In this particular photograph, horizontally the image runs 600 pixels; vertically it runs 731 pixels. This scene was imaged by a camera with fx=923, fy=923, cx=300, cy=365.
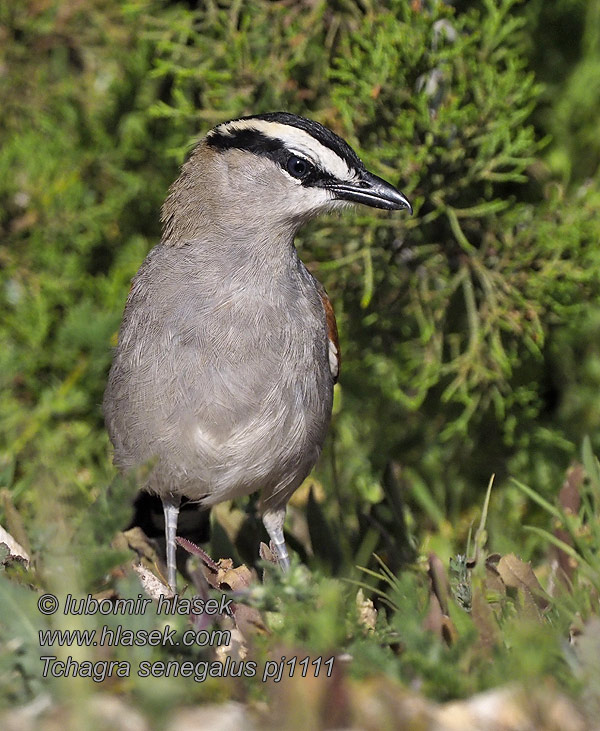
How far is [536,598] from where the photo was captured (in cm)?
279

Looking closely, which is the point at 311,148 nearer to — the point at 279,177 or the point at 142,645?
the point at 279,177

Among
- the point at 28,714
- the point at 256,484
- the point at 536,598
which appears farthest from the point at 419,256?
the point at 28,714

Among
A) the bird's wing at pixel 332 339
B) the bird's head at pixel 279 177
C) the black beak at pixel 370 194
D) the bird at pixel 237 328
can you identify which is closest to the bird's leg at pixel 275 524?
the bird at pixel 237 328

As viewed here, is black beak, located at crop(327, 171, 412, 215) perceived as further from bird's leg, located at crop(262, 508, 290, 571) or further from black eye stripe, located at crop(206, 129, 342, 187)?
bird's leg, located at crop(262, 508, 290, 571)

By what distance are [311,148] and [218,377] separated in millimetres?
885

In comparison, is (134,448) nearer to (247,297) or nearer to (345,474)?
(247,297)

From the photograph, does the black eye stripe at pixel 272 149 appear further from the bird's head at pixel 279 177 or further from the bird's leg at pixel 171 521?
the bird's leg at pixel 171 521

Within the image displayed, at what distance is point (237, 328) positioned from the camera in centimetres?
326

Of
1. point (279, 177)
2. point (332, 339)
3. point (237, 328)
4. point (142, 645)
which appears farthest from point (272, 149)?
point (142, 645)

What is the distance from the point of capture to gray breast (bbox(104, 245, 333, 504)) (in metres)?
3.25

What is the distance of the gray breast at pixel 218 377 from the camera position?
3.25 meters

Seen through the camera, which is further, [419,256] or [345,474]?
[345,474]

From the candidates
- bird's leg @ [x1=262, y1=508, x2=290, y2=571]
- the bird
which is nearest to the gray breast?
the bird

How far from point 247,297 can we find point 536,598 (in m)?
1.40
